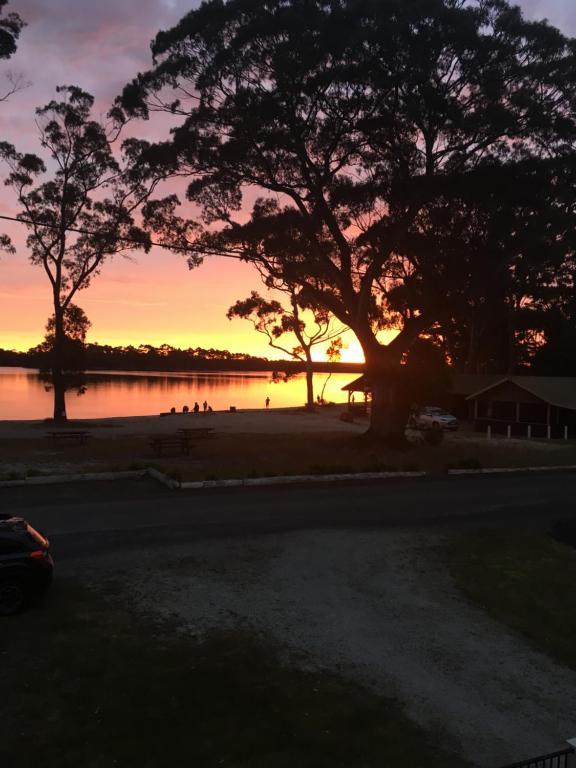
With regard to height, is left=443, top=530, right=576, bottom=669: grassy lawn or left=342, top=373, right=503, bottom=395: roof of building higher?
left=342, top=373, right=503, bottom=395: roof of building

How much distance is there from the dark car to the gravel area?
1561 mm

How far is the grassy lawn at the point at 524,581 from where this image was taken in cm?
932

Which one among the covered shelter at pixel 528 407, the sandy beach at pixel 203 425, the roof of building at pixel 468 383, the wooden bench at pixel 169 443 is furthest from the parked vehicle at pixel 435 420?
the wooden bench at pixel 169 443

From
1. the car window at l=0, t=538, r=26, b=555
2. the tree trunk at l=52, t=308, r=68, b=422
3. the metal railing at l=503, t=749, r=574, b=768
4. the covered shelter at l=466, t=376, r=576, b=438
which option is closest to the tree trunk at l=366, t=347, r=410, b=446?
the covered shelter at l=466, t=376, r=576, b=438

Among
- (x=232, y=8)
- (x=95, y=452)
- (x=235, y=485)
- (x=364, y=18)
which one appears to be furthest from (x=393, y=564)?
(x=232, y=8)

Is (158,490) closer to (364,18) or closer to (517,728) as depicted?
(517,728)

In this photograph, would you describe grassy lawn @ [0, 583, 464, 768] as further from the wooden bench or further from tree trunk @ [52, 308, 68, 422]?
tree trunk @ [52, 308, 68, 422]

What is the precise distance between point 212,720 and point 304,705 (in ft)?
3.49

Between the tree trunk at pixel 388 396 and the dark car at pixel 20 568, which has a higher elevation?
the tree trunk at pixel 388 396

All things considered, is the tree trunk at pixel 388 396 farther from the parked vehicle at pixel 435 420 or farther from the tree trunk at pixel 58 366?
the tree trunk at pixel 58 366

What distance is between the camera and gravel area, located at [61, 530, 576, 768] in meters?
6.84

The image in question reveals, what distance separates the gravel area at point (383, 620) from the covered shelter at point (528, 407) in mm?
32811

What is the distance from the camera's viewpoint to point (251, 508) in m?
16.7

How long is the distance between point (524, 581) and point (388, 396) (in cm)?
2021
